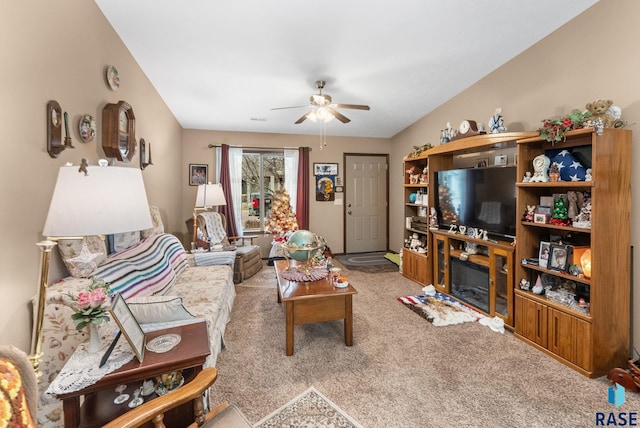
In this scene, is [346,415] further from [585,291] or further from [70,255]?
[585,291]

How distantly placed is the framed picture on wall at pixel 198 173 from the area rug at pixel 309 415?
4.30 m

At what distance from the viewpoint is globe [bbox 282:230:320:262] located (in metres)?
2.60

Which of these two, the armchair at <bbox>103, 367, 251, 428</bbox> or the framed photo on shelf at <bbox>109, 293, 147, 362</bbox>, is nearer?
the armchair at <bbox>103, 367, 251, 428</bbox>

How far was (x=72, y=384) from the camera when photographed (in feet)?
3.58

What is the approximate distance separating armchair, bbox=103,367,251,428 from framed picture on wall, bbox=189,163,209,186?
450 centimetres

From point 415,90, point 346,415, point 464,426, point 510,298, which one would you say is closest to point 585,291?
point 510,298

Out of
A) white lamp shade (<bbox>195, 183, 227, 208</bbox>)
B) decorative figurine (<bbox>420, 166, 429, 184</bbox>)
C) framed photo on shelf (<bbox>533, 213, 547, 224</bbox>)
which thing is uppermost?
decorative figurine (<bbox>420, 166, 429, 184</bbox>)

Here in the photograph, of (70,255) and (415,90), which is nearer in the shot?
(70,255)

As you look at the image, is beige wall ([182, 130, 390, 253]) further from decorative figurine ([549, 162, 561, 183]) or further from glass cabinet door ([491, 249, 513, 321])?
decorative figurine ([549, 162, 561, 183])

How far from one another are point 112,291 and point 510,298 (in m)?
3.34

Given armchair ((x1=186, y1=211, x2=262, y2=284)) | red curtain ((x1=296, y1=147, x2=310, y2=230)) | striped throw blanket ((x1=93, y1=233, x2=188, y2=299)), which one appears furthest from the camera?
red curtain ((x1=296, y1=147, x2=310, y2=230))

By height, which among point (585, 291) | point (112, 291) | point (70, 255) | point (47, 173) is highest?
point (47, 173)

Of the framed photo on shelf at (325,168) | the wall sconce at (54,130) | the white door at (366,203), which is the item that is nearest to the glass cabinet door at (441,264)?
the white door at (366,203)

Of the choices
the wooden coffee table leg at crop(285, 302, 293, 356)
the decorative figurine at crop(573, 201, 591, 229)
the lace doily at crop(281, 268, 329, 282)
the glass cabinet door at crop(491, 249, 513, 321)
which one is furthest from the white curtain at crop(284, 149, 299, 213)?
the decorative figurine at crop(573, 201, 591, 229)
